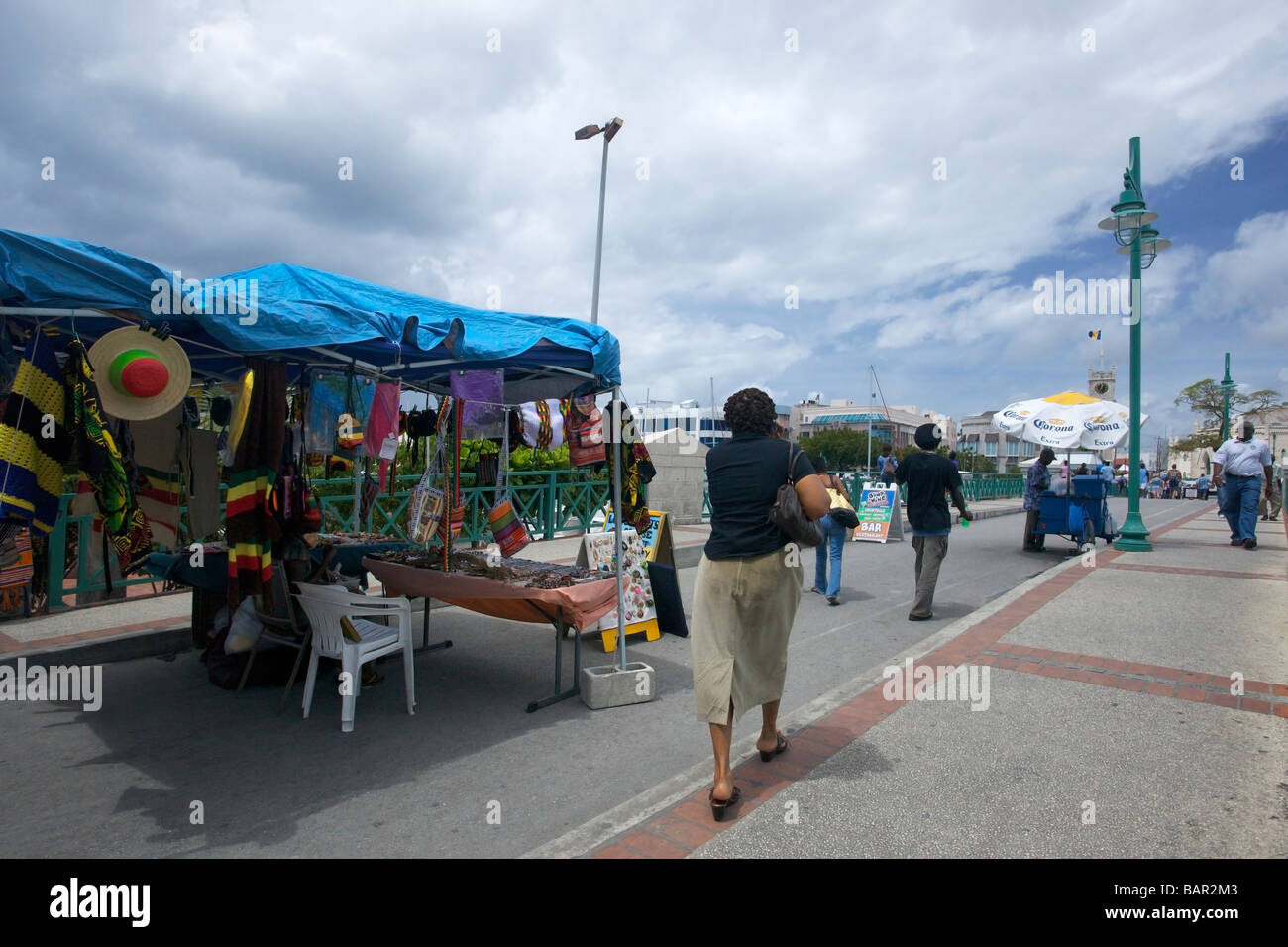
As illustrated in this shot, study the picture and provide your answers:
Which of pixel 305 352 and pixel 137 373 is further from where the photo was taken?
pixel 305 352

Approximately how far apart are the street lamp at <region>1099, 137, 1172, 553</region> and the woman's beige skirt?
440 inches

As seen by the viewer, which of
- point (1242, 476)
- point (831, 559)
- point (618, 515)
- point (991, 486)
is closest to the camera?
point (618, 515)

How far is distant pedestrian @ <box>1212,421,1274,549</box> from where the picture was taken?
477 inches

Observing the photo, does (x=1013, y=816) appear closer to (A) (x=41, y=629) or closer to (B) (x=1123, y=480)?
(A) (x=41, y=629)

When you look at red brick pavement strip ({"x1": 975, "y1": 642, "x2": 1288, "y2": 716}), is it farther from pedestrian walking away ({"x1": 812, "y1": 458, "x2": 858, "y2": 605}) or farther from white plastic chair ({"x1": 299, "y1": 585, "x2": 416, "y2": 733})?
white plastic chair ({"x1": 299, "y1": 585, "x2": 416, "y2": 733})

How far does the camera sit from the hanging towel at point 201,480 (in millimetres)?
5871

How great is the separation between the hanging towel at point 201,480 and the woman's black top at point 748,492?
4.49 m

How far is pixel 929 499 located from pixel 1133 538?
299 inches

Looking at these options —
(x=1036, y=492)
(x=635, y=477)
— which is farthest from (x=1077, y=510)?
(x=635, y=477)

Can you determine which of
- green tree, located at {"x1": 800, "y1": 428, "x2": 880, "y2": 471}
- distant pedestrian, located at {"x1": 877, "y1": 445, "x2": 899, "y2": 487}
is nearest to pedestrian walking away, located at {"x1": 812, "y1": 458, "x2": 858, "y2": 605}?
distant pedestrian, located at {"x1": 877, "y1": 445, "x2": 899, "y2": 487}

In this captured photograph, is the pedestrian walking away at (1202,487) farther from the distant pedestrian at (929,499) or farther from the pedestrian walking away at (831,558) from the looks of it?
the distant pedestrian at (929,499)

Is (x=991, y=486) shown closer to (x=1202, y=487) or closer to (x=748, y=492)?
(x=1202, y=487)

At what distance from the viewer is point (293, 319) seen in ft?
13.8

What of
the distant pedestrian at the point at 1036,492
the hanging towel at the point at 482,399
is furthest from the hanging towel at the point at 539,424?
the distant pedestrian at the point at 1036,492
